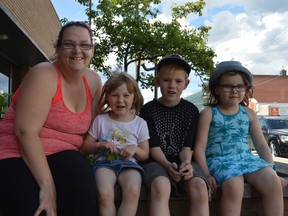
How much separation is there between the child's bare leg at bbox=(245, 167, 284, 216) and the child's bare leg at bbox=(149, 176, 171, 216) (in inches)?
28.6

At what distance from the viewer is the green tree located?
1079 centimetres

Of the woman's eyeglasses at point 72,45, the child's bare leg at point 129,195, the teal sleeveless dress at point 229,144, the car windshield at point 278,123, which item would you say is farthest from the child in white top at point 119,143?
the car windshield at point 278,123

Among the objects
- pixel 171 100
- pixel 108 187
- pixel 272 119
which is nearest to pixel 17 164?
pixel 108 187

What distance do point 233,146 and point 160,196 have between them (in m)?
0.96

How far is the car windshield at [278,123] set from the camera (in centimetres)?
1535

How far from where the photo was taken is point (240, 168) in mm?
2881

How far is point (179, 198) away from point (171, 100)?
90 centimetres

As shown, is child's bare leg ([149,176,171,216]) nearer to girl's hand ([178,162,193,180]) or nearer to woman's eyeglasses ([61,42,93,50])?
girl's hand ([178,162,193,180])

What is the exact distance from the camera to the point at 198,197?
2557 millimetres

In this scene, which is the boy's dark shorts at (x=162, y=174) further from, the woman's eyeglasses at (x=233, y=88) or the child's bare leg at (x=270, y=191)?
the woman's eyeglasses at (x=233, y=88)

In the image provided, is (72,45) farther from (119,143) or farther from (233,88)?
(233,88)

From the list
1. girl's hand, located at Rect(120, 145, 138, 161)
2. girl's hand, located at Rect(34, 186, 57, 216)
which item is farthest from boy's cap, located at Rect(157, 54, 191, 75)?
girl's hand, located at Rect(34, 186, 57, 216)

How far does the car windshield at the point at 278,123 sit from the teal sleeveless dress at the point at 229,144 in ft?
41.8

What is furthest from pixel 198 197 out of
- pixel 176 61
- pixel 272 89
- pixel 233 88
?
pixel 272 89
